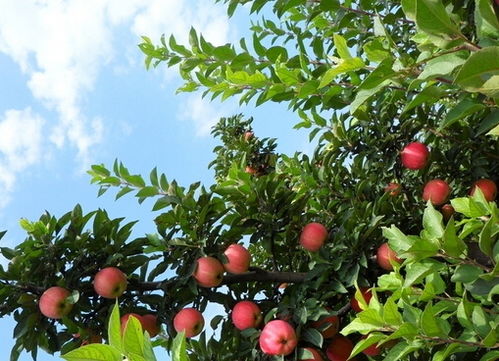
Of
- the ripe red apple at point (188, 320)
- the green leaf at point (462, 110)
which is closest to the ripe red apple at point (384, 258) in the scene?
the ripe red apple at point (188, 320)

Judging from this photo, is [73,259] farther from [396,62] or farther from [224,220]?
[396,62]

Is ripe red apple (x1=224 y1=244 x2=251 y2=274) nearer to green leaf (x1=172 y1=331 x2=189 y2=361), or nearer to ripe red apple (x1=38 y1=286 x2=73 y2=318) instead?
ripe red apple (x1=38 y1=286 x2=73 y2=318)

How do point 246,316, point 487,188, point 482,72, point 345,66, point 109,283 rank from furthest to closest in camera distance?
point 487,188, point 246,316, point 109,283, point 345,66, point 482,72

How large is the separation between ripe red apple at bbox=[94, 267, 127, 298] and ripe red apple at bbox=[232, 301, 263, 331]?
626 mm

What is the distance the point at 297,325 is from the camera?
2.86 metres

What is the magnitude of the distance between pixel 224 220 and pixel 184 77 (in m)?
1.71

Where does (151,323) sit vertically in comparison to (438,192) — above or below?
below

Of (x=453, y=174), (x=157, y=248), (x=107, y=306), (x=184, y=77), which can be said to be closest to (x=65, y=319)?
(x=107, y=306)

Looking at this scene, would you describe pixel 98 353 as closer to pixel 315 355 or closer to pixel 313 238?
pixel 315 355

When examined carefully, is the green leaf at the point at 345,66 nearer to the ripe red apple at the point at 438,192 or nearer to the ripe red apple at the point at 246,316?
the ripe red apple at the point at 246,316

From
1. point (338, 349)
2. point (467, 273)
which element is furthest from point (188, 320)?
A: point (467, 273)

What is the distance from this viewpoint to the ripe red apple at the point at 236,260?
2953 mm

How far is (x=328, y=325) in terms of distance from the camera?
9.20 feet

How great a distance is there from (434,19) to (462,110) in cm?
43
